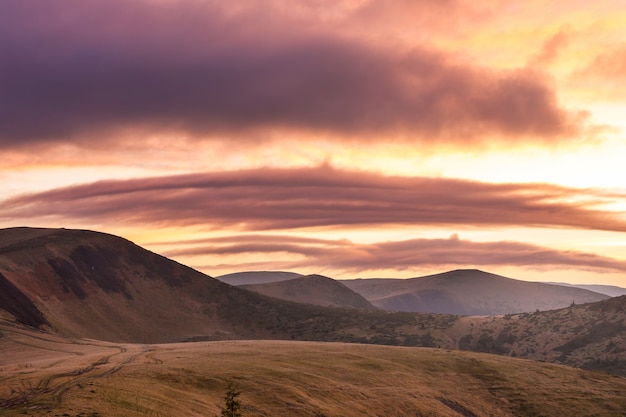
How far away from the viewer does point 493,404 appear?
106250 millimetres

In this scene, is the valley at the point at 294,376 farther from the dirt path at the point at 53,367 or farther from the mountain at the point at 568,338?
the mountain at the point at 568,338

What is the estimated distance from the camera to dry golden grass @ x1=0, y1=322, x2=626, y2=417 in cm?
6844

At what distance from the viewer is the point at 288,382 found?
90.8 metres

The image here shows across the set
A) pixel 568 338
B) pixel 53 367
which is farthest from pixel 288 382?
pixel 568 338

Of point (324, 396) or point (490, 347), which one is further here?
point (490, 347)

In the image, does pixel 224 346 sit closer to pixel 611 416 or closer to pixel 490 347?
pixel 611 416

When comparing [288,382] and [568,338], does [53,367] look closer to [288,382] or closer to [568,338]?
[288,382]

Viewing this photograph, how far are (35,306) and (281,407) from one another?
119 m

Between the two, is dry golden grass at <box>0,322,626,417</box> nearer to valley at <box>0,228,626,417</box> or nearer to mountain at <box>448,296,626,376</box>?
valley at <box>0,228,626,417</box>

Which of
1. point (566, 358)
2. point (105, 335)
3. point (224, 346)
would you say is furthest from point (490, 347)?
point (105, 335)

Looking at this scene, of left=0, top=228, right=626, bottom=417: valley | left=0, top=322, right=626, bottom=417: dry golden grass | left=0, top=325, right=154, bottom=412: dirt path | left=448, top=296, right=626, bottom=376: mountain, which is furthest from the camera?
left=448, top=296, right=626, bottom=376: mountain

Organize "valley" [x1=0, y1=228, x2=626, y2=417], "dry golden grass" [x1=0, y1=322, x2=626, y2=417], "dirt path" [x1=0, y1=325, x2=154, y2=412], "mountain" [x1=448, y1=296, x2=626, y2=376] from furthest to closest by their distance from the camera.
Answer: "mountain" [x1=448, y1=296, x2=626, y2=376] → "valley" [x1=0, y1=228, x2=626, y2=417] → "dry golden grass" [x1=0, y1=322, x2=626, y2=417] → "dirt path" [x1=0, y1=325, x2=154, y2=412]

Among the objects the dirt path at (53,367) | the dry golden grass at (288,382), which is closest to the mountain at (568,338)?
the dry golden grass at (288,382)

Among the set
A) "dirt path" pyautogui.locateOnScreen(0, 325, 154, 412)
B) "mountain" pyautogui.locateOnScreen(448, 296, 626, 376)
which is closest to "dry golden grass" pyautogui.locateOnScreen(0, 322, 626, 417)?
"dirt path" pyautogui.locateOnScreen(0, 325, 154, 412)
